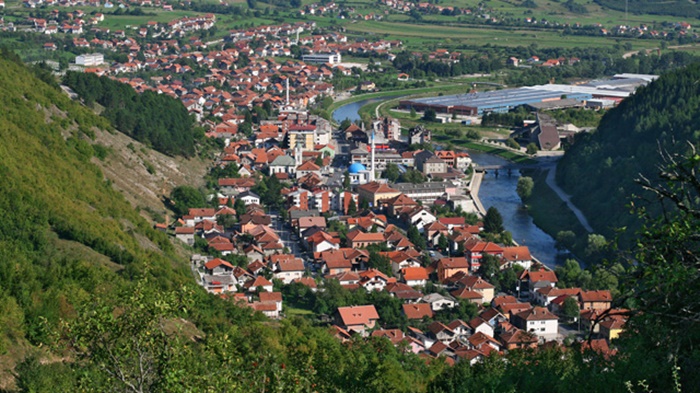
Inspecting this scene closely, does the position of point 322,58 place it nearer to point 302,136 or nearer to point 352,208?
point 302,136

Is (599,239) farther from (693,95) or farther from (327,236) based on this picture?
(693,95)

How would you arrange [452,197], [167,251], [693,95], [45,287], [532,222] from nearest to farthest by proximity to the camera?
[45,287] → [167,251] → [532,222] → [452,197] → [693,95]

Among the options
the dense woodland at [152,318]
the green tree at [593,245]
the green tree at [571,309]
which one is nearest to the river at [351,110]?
the dense woodland at [152,318]

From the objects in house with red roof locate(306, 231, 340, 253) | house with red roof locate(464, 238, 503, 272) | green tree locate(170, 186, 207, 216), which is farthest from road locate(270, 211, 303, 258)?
house with red roof locate(464, 238, 503, 272)

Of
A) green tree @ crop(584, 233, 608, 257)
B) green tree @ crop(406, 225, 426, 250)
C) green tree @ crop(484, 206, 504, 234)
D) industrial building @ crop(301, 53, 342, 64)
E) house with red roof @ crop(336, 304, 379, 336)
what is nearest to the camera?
house with red roof @ crop(336, 304, 379, 336)

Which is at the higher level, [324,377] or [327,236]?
[324,377]

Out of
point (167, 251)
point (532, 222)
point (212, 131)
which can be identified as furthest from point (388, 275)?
point (212, 131)

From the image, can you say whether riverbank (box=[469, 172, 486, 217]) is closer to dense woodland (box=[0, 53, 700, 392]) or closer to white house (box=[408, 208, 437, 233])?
white house (box=[408, 208, 437, 233])
